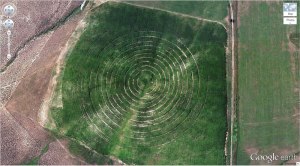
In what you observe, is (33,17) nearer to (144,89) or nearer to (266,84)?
(144,89)

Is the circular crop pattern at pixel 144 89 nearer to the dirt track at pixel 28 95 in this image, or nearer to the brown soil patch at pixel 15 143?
the dirt track at pixel 28 95

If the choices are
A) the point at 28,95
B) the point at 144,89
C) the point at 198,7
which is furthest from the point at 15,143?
the point at 198,7

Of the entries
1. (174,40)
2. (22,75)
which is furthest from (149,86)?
(22,75)

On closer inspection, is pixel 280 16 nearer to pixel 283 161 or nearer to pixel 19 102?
pixel 283 161

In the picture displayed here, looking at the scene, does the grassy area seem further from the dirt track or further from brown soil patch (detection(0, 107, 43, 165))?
brown soil patch (detection(0, 107, 43, 165))

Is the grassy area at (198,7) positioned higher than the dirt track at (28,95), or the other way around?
the grassy area at (198,7)

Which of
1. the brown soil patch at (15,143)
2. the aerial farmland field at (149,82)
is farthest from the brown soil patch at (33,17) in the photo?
the brown soil patch at (15,143)

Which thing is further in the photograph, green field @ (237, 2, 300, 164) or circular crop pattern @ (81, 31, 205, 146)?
circular crop pattern @ (81, 31, 205, 146)

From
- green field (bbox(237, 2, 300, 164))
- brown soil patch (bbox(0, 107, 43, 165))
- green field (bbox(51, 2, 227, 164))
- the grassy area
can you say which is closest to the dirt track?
brown soil patch (bbox(0, 107, 43, 165))
